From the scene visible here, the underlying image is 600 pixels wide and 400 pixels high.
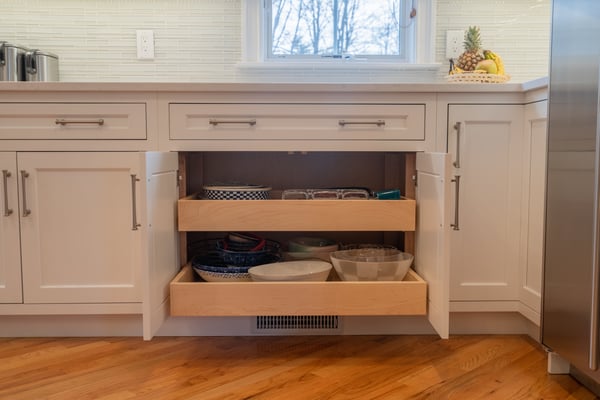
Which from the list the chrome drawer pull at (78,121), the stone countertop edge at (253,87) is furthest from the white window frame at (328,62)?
the chrome drawer pull at (78,121)

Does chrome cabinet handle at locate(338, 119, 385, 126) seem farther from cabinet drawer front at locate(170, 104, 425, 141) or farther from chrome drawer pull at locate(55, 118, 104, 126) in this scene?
chrome drawer pull at locate(55, 118, 104, 126)

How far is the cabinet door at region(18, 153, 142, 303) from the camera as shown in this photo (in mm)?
1679

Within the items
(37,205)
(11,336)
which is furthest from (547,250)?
(11,336)

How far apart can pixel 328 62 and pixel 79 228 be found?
48.2 inches

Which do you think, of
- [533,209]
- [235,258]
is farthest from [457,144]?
[235,258]

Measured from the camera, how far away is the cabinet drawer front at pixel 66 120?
167 centimetres

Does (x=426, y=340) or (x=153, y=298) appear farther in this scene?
(x=426, y=340)

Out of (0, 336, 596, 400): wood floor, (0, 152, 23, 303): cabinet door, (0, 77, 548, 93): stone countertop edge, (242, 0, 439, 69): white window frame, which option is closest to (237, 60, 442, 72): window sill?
(242, 0, 439, 69): white window frame

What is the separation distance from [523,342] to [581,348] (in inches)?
18.1

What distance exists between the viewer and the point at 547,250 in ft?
4.79

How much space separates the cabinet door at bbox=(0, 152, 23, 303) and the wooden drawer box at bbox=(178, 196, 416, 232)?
56 centimetres

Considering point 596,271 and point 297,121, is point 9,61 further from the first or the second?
point 596,271

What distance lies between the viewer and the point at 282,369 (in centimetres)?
155

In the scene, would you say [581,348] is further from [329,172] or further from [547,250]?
[329,172]
